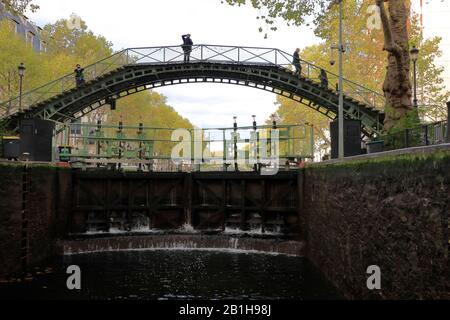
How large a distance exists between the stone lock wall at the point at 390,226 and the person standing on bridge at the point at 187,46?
1965cm

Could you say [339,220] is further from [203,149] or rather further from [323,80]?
[323,80]

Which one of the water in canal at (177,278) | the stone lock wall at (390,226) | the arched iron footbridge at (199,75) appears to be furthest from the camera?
the arched iron footbridge at (199,75)

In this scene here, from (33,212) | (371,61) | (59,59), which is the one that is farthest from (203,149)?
(59,59)

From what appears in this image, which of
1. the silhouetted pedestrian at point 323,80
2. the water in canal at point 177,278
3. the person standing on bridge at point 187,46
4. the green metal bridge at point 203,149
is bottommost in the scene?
the water in canal at point 177,278

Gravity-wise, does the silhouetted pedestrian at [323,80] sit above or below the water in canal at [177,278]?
above

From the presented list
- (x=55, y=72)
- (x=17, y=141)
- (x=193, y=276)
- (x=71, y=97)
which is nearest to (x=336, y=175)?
(x=193, y=276)

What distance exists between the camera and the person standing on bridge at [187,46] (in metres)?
30.2

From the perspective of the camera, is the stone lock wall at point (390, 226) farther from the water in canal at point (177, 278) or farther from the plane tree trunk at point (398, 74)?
the plane tree trunk at point (398, 74)

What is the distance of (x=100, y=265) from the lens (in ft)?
46.0

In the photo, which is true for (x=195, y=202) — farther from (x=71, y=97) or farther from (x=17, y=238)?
(x=71, y=97)

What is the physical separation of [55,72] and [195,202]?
2607 centimetres

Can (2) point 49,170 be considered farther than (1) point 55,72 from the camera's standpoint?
No

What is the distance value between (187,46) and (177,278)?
69.5 ft

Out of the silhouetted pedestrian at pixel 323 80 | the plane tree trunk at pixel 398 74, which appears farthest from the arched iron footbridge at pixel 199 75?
the plane tree trunk at pixel 398 74
